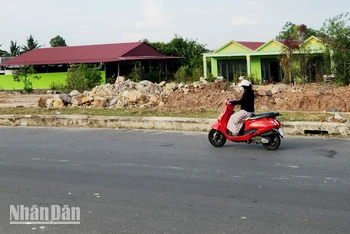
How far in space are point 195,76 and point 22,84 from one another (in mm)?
15011

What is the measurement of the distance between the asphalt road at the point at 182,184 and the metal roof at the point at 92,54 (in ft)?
95.1

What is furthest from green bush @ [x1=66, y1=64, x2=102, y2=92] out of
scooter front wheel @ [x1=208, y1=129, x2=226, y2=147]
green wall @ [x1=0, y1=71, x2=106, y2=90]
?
scooter front wheel @ [x1=208, y1=129, x2=226, y2=147]

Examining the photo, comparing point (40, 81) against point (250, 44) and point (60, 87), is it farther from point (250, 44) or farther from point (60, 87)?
point (250, 44)

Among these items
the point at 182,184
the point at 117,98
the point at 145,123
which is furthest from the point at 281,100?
the point at 182,184

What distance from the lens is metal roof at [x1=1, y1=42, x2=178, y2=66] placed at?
132ft

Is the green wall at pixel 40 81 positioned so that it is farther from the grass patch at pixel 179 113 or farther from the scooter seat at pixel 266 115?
the scooter seat at pixel 266 115

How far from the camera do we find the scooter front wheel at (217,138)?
10.6m

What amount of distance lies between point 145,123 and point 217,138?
3.97 m

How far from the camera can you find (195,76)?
123ft

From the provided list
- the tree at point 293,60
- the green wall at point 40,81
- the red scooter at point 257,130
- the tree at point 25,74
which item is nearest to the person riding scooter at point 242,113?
the red scooter at point 257,130

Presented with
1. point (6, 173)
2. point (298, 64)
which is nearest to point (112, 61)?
point (298, 64)

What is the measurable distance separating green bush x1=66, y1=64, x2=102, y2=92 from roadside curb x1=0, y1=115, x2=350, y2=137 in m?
16.8

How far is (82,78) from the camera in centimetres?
3438

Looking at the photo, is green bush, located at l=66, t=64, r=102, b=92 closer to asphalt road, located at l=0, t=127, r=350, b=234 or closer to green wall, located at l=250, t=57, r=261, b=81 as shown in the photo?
green wall, located at l=250, t=57, r=261, b=81
